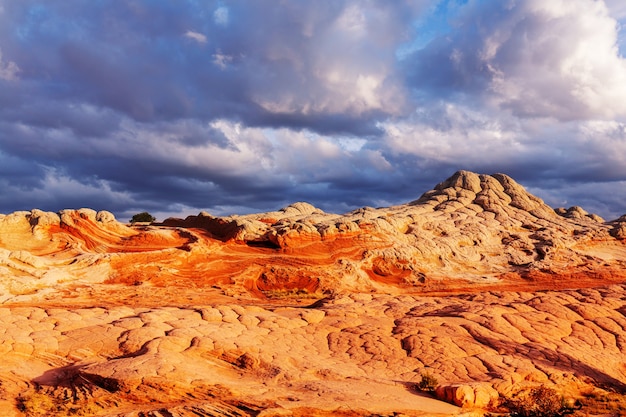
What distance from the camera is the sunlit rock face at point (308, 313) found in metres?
13.6

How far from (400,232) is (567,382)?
22.6 meters

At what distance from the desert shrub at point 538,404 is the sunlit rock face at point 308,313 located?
312 mm

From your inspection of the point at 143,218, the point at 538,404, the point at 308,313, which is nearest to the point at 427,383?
the point at 538,404

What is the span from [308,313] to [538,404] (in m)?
9.25

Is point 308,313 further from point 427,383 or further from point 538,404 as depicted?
point 538,404

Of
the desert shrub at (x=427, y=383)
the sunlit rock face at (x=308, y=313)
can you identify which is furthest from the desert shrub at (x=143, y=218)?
the desert shrub at (x=427, y=383)

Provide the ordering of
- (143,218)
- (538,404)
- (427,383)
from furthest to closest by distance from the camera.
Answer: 1. (143,218)
2. (427,383)
3. (538,404)

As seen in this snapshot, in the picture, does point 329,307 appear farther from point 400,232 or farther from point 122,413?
point 400,232

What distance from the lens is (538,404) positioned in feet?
47.0

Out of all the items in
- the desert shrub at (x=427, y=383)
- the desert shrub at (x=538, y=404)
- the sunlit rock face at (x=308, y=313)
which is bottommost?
the desert shrub at (x=538, y=404)

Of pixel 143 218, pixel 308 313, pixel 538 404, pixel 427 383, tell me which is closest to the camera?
pixel 538 404

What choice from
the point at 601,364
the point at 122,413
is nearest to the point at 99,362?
the point at 122,413

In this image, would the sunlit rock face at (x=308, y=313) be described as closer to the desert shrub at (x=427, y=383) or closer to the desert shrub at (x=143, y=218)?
the desert shrub at (x=427, y=383)

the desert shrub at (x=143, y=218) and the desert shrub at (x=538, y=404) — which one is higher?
the desert shrub at (x=143, y=218)
